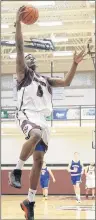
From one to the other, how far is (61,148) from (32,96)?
17.0 m

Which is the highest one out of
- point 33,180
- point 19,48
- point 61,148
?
point 19,48

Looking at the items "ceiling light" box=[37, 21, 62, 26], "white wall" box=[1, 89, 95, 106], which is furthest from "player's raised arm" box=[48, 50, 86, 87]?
"white wall" box=[1, 89, 95, 106]

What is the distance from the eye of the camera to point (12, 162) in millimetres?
21297

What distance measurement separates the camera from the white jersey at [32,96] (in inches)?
176

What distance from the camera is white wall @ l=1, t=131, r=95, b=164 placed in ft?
68.8

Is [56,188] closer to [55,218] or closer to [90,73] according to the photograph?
[90,73]

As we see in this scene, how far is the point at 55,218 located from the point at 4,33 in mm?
10044

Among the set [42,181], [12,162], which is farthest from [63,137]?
[42,181]

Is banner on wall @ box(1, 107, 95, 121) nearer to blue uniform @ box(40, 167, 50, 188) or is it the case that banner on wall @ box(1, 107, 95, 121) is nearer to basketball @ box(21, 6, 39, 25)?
blue uniform @ box(40, 167, 50, 188)

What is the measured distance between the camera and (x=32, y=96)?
446 cm

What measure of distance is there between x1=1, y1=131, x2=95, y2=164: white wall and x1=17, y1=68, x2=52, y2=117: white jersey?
16241 millimetres

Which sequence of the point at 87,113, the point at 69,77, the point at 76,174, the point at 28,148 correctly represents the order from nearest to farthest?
the point at 28,148 < the point at 69,77 < the point at 76,174 < the point at 87,113

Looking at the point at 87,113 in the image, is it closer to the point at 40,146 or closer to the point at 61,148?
the point at 61,148

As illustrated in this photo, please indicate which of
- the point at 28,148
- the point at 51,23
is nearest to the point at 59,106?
the point at 51,23
